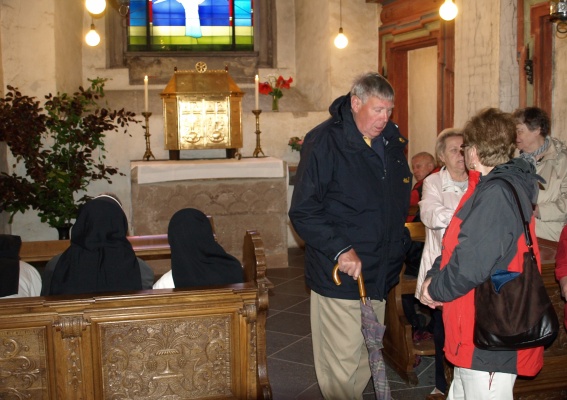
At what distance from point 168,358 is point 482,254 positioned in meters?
1.53

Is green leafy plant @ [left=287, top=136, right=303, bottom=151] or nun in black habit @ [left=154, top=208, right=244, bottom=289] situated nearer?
nun in black habit @ [left=154, top=208, right=244, bottom=289]

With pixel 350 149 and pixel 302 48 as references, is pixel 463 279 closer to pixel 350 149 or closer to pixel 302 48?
pixel 350 149

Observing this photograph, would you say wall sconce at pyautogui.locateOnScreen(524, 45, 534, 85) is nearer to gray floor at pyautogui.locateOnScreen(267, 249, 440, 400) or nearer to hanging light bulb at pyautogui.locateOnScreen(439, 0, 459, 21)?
hanging light bulb at pyautogui.locateOnScreen(439, 0, 459, 21)

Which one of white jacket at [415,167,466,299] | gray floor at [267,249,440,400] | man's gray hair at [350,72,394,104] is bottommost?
gray floor at [267,249,440,400]

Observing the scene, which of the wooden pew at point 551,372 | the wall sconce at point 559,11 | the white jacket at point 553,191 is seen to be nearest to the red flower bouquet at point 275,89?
the wall sconce at point 559,11

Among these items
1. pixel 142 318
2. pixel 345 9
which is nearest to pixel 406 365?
pixel 142 318

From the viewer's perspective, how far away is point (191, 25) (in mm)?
10727

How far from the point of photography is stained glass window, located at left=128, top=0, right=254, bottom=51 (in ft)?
34.7

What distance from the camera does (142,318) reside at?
10.2 ft

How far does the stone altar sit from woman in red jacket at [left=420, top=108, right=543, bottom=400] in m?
4.84

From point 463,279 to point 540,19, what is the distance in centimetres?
408

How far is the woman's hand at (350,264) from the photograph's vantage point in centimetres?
296

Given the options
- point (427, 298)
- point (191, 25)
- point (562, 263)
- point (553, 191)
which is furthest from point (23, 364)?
point (191, 25)

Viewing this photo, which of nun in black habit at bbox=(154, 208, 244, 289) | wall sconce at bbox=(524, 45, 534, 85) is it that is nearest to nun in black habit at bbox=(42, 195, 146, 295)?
nun in black habit at bbox=(154, 208, 244, 289)
